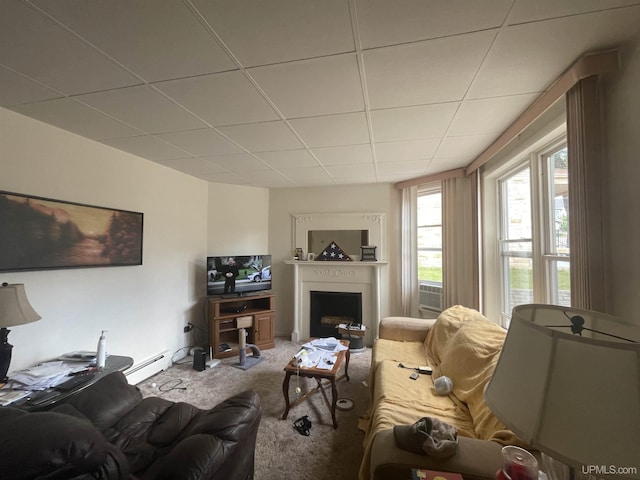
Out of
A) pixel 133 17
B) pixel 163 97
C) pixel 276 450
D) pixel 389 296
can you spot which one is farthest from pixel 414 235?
pixel 133 17

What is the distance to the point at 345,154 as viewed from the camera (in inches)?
114

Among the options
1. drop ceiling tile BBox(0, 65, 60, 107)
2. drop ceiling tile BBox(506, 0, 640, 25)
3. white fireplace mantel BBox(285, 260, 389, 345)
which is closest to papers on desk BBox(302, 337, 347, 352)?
white fireplace mantel BBox(285, 260, 389, 345)

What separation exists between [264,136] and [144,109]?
0.90 metres

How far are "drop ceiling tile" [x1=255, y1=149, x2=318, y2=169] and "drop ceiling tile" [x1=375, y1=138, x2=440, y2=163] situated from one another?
0.77 m

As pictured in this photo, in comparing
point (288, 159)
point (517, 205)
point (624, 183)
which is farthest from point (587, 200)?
point (288, 159)

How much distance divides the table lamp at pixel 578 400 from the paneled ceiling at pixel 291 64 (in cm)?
127

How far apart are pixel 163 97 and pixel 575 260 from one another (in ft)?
8.60

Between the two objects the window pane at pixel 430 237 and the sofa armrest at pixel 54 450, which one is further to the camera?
the window pane at pixel 430 237

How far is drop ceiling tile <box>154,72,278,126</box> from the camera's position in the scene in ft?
5.15

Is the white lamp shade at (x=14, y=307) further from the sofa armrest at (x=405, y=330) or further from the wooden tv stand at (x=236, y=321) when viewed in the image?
the sofa armrest at (x=405, y=330)

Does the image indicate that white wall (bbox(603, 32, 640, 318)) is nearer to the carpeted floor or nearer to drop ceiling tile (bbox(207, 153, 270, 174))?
the carpeted floor

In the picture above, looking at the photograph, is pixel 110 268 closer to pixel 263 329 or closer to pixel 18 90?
pixel 18 90

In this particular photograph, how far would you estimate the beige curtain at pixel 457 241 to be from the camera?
10.7 ft

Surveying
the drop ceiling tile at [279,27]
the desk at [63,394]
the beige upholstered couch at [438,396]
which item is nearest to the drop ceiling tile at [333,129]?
the drop ceiling tile at [279,27]
